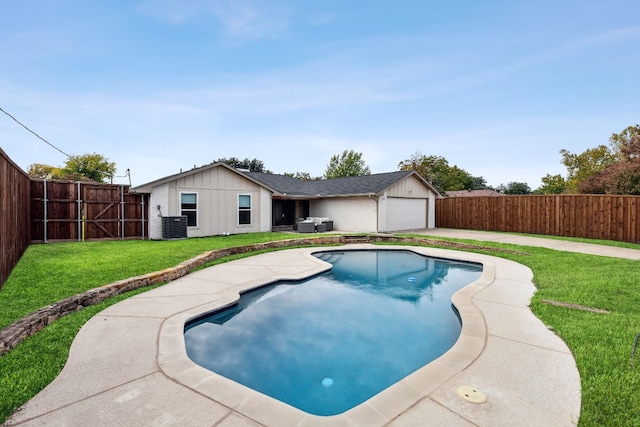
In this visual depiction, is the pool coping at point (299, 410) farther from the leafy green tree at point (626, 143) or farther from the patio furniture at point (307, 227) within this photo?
the leafy green tree at point (626, 143)

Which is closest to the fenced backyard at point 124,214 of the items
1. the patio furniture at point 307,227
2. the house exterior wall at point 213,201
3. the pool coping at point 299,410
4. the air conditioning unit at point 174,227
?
the house exterior wall at point 213,201

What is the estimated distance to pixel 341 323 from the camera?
17.3 ft

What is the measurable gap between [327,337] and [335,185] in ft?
53.3

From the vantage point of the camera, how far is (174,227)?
1288 centimetres

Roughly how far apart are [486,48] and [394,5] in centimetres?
436

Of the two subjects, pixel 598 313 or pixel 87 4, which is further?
pixel 87 4

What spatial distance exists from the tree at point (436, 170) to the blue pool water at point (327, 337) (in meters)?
36.3

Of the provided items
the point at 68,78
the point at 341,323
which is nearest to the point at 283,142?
the point at 68,78

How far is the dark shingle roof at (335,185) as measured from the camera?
17.6 m

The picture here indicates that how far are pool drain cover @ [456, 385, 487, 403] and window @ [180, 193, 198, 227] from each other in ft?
42.8

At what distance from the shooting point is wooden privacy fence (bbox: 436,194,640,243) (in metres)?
13.5

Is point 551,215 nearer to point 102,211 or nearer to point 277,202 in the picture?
point 277,202

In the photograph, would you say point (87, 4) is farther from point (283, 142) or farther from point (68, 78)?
point (283, 142)

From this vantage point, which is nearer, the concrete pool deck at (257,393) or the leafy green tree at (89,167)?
the concrete pool deck at (257,393)
